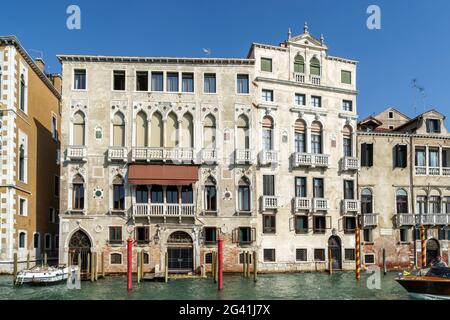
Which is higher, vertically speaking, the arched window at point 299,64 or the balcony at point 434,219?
A: the arched window at point 299,64

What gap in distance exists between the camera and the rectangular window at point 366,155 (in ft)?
84.5

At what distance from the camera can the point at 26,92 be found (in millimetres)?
22328

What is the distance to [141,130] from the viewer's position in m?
23.0

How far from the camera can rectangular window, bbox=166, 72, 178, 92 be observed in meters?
23.3

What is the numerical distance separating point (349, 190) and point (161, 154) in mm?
9336

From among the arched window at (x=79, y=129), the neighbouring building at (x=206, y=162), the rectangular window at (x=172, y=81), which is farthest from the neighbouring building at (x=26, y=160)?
the rectangular window at (x=172, y=81)

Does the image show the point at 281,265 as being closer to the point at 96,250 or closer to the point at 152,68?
the point at 96,250

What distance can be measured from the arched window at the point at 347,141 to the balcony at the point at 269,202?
4.64m

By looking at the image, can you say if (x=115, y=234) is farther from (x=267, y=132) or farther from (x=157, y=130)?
(x=267, y=132)

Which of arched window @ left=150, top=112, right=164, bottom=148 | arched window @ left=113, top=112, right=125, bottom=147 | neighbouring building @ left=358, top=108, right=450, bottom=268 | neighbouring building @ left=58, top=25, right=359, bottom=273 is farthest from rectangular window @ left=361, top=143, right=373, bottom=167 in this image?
arched window @ left=113, top=112, right=125, bottom=147

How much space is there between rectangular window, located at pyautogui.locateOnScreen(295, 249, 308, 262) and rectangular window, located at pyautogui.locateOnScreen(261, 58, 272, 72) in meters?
8.44

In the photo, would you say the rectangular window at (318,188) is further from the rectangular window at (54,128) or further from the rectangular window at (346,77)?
the rectangular window at (54,128)

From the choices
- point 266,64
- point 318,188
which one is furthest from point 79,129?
point 318,188

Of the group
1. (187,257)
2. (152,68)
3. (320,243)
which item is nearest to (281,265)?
(320,243)
